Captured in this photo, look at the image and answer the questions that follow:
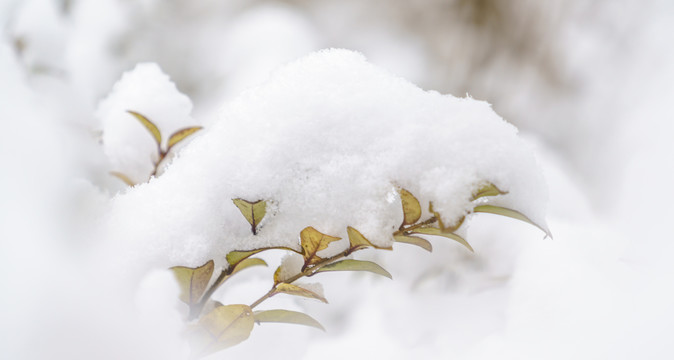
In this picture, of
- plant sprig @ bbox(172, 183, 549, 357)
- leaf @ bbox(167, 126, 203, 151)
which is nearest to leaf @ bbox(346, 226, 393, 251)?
plant sprig @ bbox(172, 183, 549, 357)

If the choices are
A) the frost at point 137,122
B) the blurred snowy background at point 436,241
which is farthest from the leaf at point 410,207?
the frost at point 137,122

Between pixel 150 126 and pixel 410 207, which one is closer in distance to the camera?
pixel 410 207

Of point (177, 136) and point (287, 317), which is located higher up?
point (177, 136)

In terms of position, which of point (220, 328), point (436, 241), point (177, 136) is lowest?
point (220, 328)

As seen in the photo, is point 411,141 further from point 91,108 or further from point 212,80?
point 212,80

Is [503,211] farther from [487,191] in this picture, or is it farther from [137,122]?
[137,122]

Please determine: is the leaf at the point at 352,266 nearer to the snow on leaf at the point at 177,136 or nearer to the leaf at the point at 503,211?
the leaf at the point at 503,211

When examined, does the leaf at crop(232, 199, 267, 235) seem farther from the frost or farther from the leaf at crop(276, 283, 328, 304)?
the frost

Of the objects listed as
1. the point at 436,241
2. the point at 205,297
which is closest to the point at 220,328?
the point at 205,297
